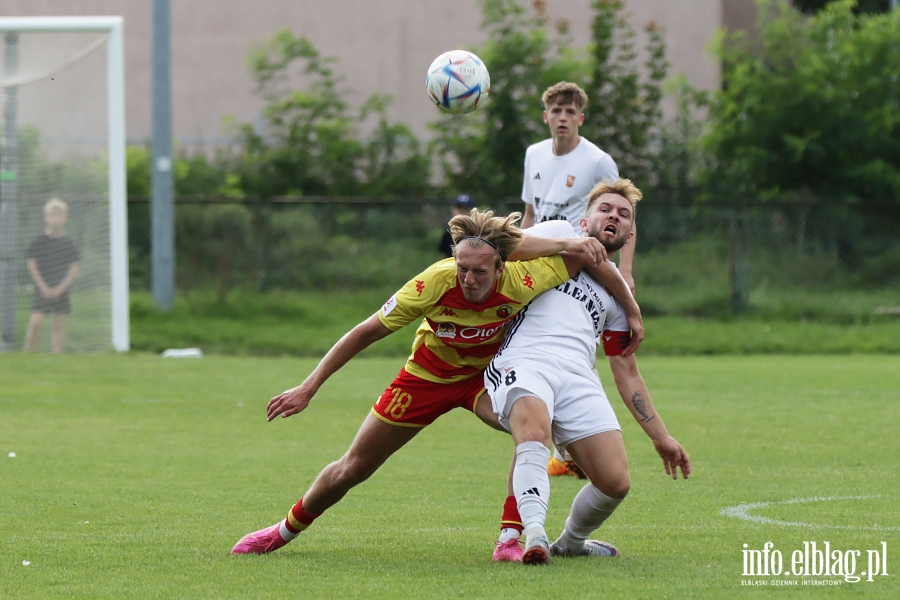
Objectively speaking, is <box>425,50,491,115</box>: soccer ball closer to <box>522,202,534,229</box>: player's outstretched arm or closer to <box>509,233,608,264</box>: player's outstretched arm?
<box>522,202,534,229</box>: player's outstretched arm

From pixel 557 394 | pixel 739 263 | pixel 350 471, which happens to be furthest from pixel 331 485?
pixel 739 263

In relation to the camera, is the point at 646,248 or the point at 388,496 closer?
the point at 388,496

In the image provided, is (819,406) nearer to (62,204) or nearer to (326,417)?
(326,417)

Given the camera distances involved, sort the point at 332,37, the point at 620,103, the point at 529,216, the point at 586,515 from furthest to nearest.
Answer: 1. the point at 332,37
2. the point at 620,103
3. the point at 529,216
4. the point at 586,515

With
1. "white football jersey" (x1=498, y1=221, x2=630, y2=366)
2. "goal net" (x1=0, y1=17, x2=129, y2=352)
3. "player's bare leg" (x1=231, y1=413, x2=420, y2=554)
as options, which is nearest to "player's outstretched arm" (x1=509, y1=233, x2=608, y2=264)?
"white football jersey" (x1=498, y1=221, x2=630, y2=366)

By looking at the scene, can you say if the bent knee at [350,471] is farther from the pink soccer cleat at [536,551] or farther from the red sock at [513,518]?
the pink soccer cleat at [536,551]

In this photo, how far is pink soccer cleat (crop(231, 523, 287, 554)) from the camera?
17.9ft

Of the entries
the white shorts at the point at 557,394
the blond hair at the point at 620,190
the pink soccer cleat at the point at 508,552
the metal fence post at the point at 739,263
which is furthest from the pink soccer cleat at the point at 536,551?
the metal fence post at the point at 739,263

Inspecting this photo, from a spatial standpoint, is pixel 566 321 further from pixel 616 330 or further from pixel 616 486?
pixel 616 486

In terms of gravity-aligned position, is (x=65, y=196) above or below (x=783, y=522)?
above

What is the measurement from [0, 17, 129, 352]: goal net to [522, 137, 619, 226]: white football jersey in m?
8.53

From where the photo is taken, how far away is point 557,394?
532 centimetres

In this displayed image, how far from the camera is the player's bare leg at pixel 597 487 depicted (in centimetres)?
520

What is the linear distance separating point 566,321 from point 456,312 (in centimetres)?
54
